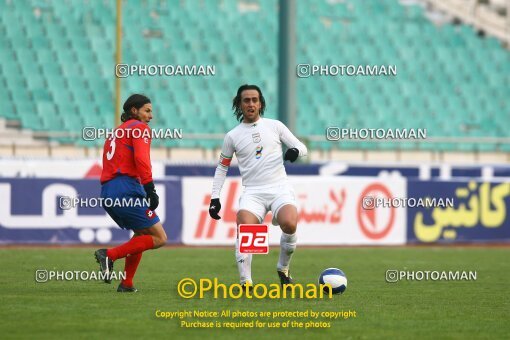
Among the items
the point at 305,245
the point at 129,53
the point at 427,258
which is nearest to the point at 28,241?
the point at 305,245

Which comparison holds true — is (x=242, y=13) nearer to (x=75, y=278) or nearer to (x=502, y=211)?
(x=502, y=211)

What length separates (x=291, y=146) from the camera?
11383 mm

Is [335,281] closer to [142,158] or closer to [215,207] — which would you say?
[215,207]

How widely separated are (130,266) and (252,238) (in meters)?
1.33

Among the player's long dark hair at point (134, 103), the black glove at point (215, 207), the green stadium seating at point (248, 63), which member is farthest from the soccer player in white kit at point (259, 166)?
the green stadium seating at point (248, 63)

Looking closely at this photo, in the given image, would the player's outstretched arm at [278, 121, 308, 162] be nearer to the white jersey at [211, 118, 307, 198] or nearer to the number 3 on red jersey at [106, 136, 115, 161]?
the white jersey at [211, 118, 307, 198]

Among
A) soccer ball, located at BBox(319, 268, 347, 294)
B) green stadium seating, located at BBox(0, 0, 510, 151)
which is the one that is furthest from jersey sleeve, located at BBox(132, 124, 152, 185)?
green stadium seating, located at BBox(0, 0, 510, 151)

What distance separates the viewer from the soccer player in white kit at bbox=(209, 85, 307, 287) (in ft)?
37.2

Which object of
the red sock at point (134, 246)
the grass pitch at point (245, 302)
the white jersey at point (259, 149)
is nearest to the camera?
the grass pitch at point (245, 302)

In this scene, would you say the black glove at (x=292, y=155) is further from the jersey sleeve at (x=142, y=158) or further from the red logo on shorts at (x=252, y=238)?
the jersey sleeve at (x=142, y=158)

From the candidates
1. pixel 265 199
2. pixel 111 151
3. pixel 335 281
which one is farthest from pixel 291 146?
pixel 111 151

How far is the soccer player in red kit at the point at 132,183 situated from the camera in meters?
10.7

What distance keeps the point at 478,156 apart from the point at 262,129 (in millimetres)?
18183

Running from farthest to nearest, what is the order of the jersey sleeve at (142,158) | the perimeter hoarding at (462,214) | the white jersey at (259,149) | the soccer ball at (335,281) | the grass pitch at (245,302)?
the perimeter hoarding at (462,214), the white jersey at (259,149), the soccer ball at (335,281), the jersey sleeve at (142,158), the grass pitch at (245,302)
